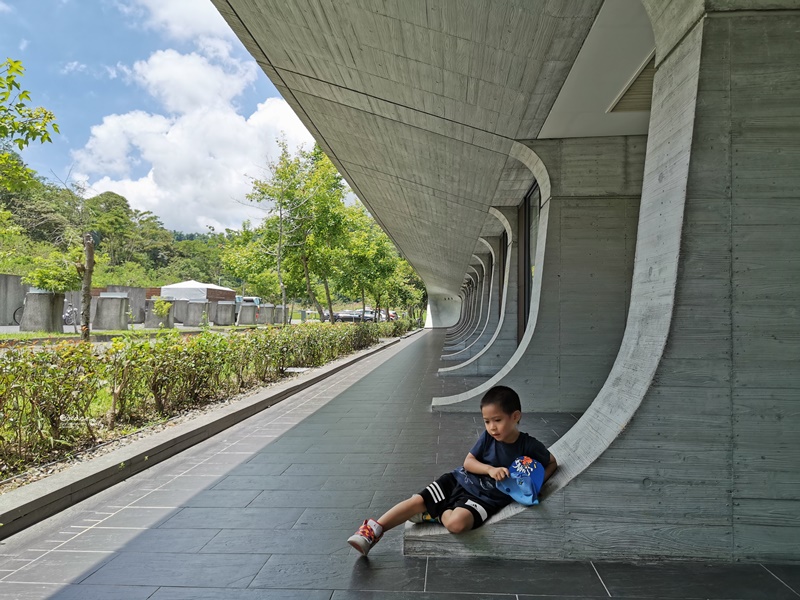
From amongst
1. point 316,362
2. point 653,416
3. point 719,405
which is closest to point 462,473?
point 653,416

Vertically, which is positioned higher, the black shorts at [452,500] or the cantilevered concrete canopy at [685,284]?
the cantilevered concrete canopy at [685,284]

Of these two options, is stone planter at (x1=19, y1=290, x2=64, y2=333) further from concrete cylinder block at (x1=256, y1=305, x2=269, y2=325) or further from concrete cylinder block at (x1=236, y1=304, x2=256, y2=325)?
concrete cylinder block at (x1=256, y1=305, x2=269, y2=325)

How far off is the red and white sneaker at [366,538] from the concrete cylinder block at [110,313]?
23.0 meters

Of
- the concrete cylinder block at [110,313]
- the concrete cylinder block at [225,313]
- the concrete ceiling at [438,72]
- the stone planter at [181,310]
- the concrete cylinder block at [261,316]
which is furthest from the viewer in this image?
the concrete cylinder block at [261,316]

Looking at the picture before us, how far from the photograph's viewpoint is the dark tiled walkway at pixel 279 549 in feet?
8.94

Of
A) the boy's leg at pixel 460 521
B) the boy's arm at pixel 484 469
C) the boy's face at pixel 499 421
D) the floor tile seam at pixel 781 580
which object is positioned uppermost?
the boy's face at pixel 499 421

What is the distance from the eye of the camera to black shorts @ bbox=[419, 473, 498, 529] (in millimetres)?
3062

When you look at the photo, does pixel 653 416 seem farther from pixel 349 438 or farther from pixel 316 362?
pixel 316 362

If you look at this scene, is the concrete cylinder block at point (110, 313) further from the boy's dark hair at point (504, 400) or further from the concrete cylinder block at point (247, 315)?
the boy's dark hair at point (504, 400)

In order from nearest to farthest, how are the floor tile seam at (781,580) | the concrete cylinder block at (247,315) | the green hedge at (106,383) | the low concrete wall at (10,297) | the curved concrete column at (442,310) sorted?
1. the floor tile seam at (781,580)
2. the green hedge at (106,383)
3. the low concrete wall at (10,297)
4. the concrete cylinder block at (247,315)
5. the curved concrete column at (442,310)

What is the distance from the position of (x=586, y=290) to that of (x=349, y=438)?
3415 mm

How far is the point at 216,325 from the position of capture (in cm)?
3216

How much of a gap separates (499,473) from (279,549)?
4.25ft

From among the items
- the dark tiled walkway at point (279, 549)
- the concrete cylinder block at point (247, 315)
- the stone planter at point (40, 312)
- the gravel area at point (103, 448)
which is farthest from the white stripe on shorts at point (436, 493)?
the concrete cylinder block at point (247, 315)
